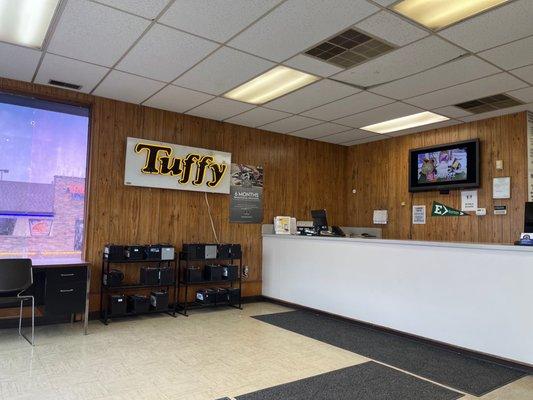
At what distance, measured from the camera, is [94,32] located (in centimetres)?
355

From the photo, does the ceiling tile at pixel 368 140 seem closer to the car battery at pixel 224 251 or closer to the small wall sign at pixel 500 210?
the small wall sign at pixel 500 210

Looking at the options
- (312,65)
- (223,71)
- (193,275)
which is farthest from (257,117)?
(193,275)

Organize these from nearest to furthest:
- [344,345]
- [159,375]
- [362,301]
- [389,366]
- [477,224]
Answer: [159,375] → [389,366] → [344,345] → [362,301] → [477,224]


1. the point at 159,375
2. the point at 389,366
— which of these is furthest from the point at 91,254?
the point at 389,366

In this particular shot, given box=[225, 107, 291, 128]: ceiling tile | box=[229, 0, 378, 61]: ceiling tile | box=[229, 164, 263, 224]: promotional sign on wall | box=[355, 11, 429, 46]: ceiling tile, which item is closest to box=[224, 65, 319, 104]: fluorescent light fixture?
box=[225, 107, 291, 128]: ceiling tile

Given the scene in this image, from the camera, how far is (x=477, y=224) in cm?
588

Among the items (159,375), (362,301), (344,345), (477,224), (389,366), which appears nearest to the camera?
(159,375)

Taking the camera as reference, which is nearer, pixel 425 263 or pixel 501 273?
pixel 501 273

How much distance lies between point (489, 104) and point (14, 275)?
6.00 m

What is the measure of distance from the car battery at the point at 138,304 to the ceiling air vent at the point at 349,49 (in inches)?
144

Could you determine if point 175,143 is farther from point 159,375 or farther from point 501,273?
point 501,273

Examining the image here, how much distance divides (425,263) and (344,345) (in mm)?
1286

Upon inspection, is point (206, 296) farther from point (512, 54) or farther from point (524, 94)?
point (524, 94)

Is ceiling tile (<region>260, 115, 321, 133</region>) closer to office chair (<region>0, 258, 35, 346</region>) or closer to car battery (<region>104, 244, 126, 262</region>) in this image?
car battery (<region>104, 244, 126, 262</region>)
